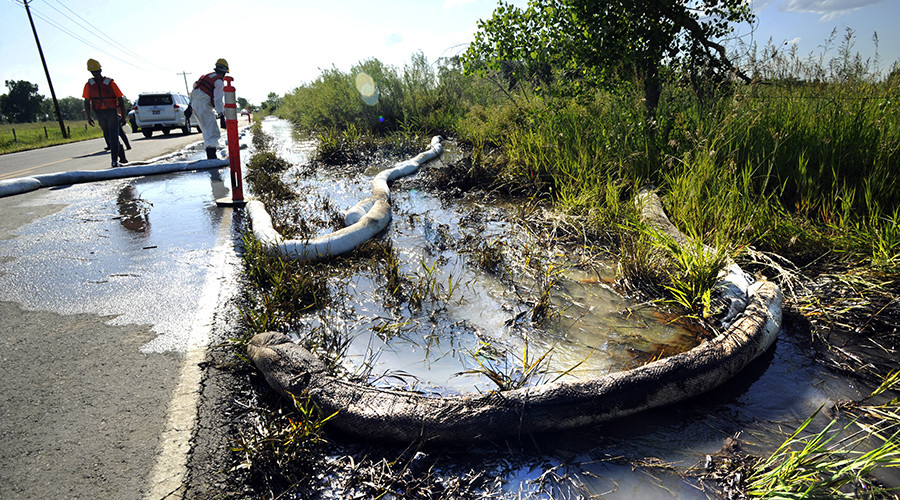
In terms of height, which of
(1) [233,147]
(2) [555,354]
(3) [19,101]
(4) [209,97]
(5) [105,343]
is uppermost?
(3) [19,101]

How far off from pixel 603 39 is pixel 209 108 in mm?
6743

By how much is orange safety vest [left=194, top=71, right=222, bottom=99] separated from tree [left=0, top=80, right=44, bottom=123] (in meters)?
59.8

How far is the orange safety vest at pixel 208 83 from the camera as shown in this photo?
7840 mm

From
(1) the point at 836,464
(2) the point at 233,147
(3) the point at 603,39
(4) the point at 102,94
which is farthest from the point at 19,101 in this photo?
(1) the point at 836,464

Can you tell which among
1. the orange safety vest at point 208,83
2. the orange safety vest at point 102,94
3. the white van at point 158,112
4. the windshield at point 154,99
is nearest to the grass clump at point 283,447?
the orange safety vest at point 208,83

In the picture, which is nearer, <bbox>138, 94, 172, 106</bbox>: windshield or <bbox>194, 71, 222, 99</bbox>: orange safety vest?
<bbox>194, 71, 222, 99</bbox>: orange safety vest

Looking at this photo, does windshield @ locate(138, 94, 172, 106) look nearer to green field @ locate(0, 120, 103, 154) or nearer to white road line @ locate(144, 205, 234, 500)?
green field @ locate(0, 120, 103, 154)

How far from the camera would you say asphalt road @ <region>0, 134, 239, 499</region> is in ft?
5.37

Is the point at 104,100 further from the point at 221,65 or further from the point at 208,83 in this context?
the point at 221,65

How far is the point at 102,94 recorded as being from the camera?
28.1ft

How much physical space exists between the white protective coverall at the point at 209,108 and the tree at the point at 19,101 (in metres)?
59.4

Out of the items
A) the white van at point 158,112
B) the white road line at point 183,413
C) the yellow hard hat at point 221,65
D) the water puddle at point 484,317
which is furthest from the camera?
the white van at point 158,112

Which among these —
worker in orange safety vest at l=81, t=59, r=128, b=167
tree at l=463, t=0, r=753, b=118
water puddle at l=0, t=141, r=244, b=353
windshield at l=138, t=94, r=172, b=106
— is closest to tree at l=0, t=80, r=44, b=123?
windshield at l=138, t=94, r=172, b=106

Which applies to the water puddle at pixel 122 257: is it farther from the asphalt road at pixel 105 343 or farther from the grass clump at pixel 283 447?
the grass clump at pixel 283 447
